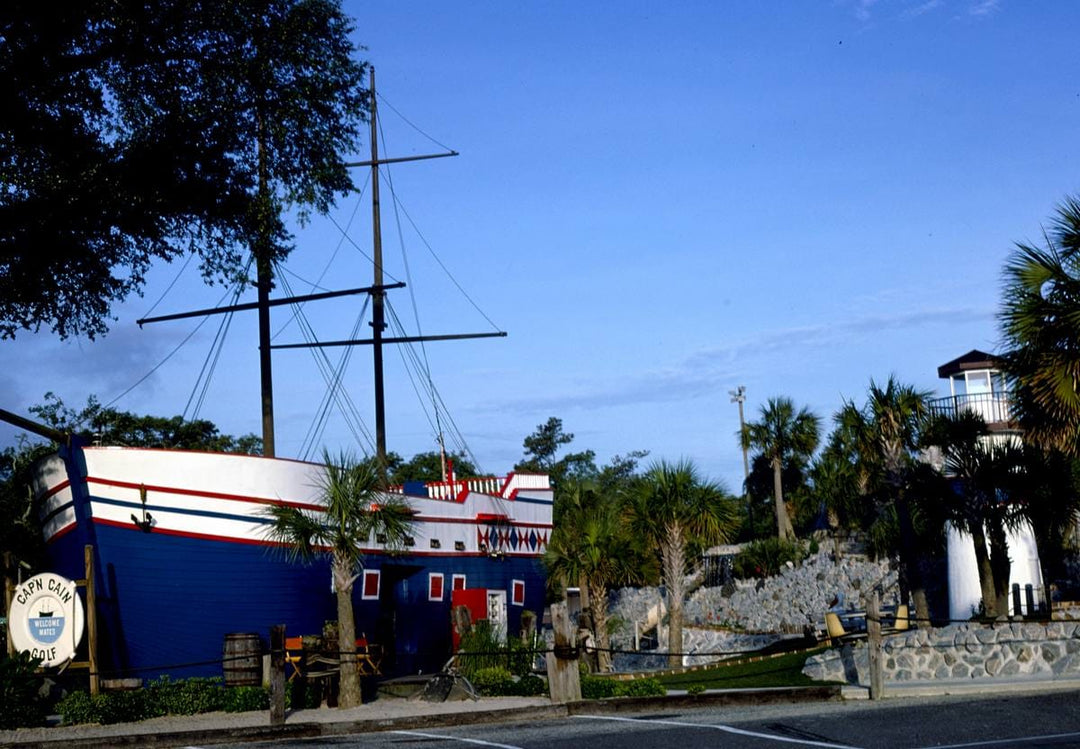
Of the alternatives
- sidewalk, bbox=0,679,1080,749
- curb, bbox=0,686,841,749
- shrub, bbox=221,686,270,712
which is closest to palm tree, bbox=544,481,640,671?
sidewalk, bbox=0,679,1080,749

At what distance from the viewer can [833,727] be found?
1430 cm

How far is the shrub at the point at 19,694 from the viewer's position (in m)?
17.2

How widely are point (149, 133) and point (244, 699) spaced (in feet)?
34.4

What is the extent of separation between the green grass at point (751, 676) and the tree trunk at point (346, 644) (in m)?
5.68

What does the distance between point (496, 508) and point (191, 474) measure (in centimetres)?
1154

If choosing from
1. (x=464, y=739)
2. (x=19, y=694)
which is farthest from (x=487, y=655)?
(x=19, y=694)

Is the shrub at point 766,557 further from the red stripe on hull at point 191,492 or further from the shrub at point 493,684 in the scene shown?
the shrub at point 493,684

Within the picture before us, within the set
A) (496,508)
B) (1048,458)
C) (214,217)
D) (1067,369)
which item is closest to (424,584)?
(496,508)

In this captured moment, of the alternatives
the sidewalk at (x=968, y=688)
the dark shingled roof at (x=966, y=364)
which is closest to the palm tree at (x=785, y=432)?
the dark shingled roof at (x=966, y=364)

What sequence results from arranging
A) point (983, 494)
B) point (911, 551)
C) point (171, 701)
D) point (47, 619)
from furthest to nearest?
point (911, 551)
point (983, 494)
point (47, 619)
point (171, 701)

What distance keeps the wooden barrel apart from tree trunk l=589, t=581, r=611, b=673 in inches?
381

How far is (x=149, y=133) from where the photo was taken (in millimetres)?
22125

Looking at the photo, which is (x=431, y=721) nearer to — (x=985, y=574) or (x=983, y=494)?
(x=985, y=574)

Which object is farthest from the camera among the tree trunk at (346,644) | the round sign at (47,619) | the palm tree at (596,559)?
the palm tree at (596,559)
